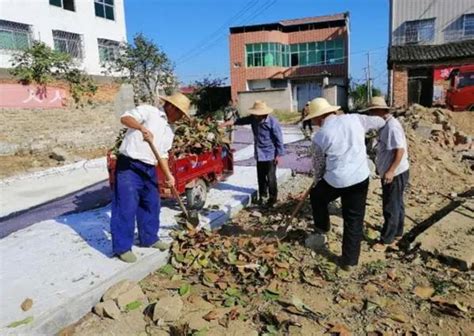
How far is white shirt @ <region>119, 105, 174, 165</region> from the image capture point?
13.0ft

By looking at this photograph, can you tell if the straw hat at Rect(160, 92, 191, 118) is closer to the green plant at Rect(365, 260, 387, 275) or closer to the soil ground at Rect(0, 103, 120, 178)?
the green plant at Rect(365, 260, 387, 275)

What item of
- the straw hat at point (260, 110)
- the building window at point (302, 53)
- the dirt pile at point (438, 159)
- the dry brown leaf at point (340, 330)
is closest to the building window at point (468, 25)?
the building window at point (302, 53)

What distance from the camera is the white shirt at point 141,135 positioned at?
396 cm

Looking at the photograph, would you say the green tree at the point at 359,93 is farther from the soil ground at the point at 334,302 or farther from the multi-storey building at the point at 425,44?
the soil ground at the point at 334,302

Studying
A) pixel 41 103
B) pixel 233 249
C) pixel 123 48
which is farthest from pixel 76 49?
pixel 233 249

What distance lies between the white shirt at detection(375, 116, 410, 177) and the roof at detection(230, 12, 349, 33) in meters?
35.0

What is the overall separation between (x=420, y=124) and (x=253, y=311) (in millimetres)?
10088

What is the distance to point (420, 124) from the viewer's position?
38.4 ft

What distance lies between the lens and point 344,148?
386cm

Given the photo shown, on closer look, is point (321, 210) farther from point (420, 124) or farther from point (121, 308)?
point (420, 124)

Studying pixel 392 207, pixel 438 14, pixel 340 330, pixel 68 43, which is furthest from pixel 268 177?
pixel 438 14

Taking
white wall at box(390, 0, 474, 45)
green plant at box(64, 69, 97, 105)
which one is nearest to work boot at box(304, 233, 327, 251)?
green plant at box(64, 69, 97, 105)

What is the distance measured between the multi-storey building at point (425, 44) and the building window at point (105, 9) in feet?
58.9

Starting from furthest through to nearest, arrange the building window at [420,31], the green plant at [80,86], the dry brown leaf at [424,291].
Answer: the building window at [420,31] < the green plant at [80,86] < the dry brown leaf at [424,291]
